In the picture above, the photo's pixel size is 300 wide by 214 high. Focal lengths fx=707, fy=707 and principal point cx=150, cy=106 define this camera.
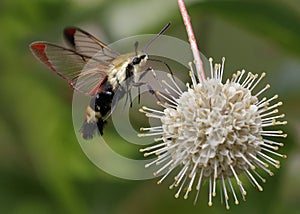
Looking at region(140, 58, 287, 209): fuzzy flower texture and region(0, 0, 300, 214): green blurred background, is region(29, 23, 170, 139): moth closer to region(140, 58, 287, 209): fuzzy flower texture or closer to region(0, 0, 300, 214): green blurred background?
region(140, 58, 287, 209): fuzzy flower texture

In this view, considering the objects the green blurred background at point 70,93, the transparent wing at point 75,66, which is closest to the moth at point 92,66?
the transparent wing at point 75,66

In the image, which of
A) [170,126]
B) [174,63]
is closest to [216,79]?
[170,126]

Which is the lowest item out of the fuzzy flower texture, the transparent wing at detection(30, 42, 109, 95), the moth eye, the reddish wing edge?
the fuzzy flower texture

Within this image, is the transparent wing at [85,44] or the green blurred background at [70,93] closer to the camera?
the transparent wing at [85,44]

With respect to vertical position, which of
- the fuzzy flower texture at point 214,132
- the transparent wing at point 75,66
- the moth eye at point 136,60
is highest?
the transparent wing at point 75,66

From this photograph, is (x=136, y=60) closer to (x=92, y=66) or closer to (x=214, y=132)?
(x=92, y=66)

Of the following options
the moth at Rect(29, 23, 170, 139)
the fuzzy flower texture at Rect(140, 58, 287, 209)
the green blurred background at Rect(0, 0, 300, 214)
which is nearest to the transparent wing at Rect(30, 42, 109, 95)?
the moth at Rect(29, 23, 170, 139)

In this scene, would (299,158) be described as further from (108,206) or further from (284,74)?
(108,206)

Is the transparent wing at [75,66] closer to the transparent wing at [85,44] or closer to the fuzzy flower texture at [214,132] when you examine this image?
the transparent wing at [85,44]
